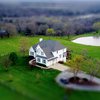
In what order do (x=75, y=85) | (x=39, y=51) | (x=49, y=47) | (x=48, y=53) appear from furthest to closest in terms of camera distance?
1. (x=49, y=47)
2. (x=39, y=51)
3. (x=48, y=53)
4. (x=75, y=85)

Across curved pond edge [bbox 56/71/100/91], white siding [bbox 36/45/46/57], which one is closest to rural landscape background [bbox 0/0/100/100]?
curved pond edge [bbox 56/71/100/91]

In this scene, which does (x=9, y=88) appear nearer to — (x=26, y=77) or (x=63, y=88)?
(x=26, y=77)

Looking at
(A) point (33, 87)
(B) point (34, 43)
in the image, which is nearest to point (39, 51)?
(A) point (33, 87)

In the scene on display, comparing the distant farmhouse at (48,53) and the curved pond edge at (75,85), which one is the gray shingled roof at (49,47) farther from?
the curved pond edge at (75,85)

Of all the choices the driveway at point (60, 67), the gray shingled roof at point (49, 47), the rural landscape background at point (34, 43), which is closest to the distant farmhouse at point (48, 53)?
the gray shingled roof at point (49, 47)

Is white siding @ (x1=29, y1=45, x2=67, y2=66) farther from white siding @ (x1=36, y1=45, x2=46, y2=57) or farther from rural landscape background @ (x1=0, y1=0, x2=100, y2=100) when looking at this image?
rural landscape background @ (x1=0, y1=0, x2=100, y2=100)

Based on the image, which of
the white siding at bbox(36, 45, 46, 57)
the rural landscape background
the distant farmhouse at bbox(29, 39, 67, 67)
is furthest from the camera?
the white siding at bbox(36, 45, 46, 57)

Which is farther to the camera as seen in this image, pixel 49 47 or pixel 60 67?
pixel 49 47

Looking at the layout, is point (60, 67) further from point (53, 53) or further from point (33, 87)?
point (33, 87)
